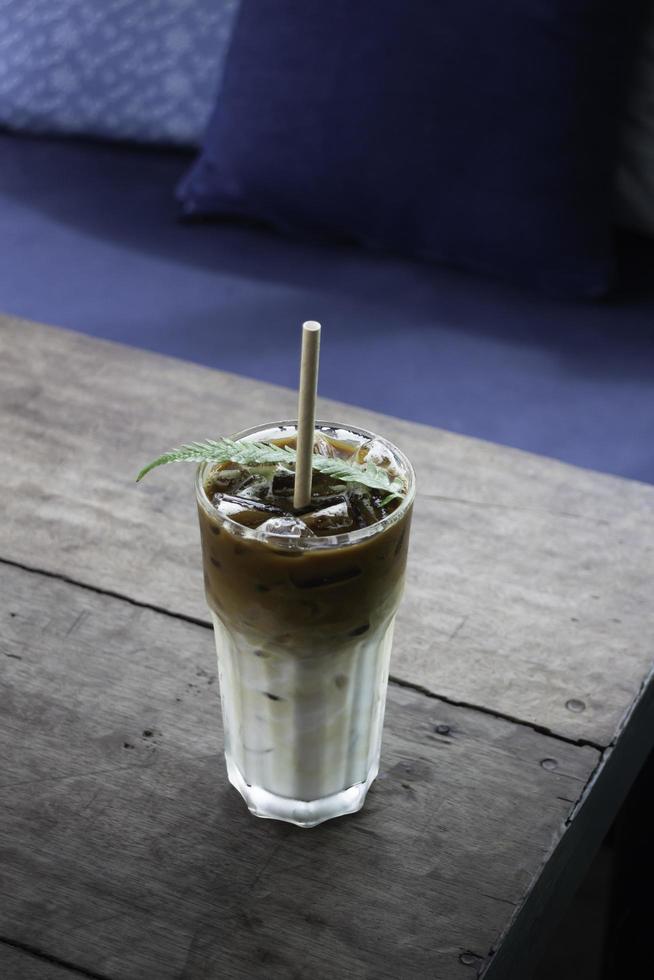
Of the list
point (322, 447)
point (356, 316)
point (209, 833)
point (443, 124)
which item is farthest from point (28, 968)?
point (443, 124)

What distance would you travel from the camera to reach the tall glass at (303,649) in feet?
2.23

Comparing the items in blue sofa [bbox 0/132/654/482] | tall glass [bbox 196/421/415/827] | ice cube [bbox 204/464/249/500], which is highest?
ice cube [bbox 204/464/249/500]

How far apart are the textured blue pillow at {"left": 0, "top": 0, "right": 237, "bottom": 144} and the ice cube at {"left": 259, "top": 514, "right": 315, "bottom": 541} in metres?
1.64

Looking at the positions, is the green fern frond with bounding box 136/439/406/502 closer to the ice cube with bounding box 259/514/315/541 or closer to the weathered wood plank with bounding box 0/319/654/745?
the ice cube with bounding box 259/514/315/541

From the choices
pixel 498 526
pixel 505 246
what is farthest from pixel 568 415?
pixel 498 526

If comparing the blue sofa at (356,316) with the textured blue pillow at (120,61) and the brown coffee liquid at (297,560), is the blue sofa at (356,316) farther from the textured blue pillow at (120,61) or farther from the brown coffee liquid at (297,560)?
the brown coffee liquid at (297,560)

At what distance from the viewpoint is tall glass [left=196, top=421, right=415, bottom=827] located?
26.7 inches


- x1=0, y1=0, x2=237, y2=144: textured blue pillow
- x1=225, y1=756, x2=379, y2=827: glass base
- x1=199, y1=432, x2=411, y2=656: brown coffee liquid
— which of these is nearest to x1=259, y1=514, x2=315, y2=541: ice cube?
x1=199, y1=432, x2=411, y2=656: brown coffee liquid

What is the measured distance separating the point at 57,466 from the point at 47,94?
1.34m

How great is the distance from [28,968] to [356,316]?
4.18 ft

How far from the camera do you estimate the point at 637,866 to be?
151 centimetres

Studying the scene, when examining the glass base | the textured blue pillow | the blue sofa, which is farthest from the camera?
the textured blue pillow

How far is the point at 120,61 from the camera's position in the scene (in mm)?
2143

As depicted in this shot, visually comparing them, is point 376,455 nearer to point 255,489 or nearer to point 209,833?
point 255,489
